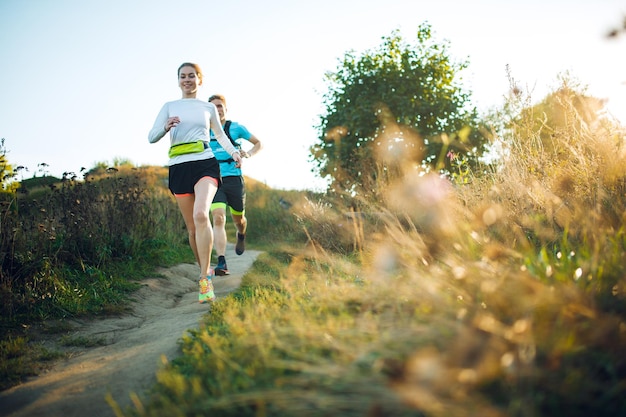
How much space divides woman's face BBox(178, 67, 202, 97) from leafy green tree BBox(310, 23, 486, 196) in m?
11.0

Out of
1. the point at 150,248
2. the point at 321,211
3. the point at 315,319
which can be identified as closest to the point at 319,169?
the point at 321,211

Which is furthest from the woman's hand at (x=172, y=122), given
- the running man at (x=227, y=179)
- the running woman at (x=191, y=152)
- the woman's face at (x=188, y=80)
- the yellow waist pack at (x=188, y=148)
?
the running man at (x=227, y=179)

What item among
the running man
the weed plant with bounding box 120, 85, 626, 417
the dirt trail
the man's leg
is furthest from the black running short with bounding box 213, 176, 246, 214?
the weed plant with bounding box 120, 85, 626, 417

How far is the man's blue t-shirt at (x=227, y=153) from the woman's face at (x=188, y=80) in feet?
4.82

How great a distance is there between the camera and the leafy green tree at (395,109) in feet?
52.8

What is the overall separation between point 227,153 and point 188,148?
1763 mm

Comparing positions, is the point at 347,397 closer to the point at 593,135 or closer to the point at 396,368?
the point at 396,368

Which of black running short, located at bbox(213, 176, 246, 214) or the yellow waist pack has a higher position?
the yellow waist pack

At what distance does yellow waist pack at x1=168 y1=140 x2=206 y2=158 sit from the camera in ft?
14.5

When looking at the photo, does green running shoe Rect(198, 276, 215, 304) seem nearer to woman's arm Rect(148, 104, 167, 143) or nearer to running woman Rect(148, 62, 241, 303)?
running woman Rect(148, 62, 241, 303)

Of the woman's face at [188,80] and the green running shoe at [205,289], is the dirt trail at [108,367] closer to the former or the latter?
the green running shoe at [205,289]

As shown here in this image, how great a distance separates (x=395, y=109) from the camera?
16.4 m

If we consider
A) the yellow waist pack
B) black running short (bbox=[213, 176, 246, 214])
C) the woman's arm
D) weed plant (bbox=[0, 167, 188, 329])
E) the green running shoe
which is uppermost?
the woman's arm

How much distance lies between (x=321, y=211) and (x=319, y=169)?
395 inches
